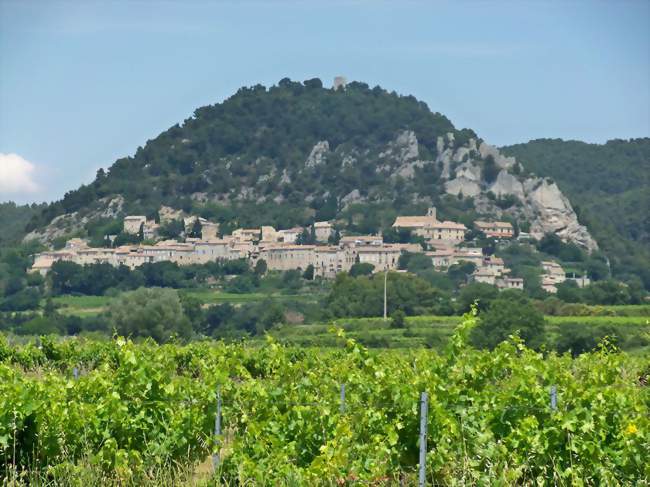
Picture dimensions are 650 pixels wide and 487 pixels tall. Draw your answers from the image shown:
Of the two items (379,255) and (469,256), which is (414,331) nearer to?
(469,256)

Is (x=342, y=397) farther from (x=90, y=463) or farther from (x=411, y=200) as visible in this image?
(x=411, y=200)

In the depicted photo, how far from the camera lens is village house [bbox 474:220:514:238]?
108 m

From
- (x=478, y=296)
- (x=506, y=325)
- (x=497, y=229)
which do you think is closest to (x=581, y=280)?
(x=497, y=229)

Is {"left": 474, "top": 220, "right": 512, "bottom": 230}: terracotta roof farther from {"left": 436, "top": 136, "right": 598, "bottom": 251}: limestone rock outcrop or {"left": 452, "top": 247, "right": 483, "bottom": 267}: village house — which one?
{"left": 452, "top": 247, "right": 483, "bottom": 267}: village house

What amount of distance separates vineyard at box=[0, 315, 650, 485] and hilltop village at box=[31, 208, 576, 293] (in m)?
79.2

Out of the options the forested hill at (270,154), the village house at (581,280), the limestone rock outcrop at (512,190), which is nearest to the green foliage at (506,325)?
the village house at (581,280)

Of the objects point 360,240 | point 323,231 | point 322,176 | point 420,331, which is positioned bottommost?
point 420,331

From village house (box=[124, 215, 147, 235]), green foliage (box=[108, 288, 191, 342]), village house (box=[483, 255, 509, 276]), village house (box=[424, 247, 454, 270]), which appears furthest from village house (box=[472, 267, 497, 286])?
green foliage (box=[108, 288, 191, 342])

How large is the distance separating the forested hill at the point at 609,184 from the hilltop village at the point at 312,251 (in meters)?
9.69

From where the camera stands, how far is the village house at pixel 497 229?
107938 mm

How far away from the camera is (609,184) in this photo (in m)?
156

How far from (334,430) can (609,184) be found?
152792 millimetres

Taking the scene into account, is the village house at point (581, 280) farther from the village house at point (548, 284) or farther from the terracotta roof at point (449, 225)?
the terracotta roof at point (449, 225)

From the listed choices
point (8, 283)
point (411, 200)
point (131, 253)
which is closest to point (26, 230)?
point (131, 253)
